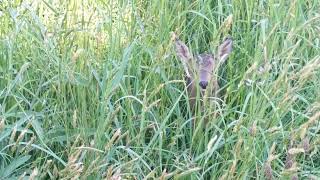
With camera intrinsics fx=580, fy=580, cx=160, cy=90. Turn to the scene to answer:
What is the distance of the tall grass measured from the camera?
1.53 meters

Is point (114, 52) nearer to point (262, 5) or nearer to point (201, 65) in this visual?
point (201, 65)

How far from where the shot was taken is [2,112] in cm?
158

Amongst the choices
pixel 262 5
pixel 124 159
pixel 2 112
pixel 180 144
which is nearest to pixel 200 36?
pixel 262 5

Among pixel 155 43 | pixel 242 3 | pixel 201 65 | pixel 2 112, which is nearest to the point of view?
pixel 2 112

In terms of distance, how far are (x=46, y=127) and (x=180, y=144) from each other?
41 centimetres

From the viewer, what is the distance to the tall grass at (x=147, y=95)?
5.03ft

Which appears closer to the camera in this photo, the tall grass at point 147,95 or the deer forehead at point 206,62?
the tall grass at point 147,95

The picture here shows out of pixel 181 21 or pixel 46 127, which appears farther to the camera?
pixel 181 21

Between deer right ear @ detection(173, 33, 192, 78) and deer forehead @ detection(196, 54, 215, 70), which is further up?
deer right ear @ detection(173, 33, 192, 78)

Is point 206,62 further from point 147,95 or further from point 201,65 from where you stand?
point 147,95

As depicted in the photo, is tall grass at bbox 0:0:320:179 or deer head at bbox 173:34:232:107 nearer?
tall grass at bbox 0:0:320:179

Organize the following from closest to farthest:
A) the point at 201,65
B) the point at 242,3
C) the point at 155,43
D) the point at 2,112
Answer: the point at 2,112 → the point at 201,65 → the point at 155,43 → the point at 242,3

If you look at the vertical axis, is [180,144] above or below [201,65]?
below

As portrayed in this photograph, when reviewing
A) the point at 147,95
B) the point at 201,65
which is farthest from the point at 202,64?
the point at 147,95
